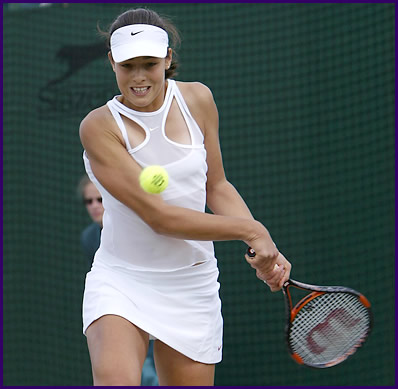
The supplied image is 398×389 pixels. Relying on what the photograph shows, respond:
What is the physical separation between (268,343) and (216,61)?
5.65ft

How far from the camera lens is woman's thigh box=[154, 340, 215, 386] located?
2.80 m

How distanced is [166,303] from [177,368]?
22cm

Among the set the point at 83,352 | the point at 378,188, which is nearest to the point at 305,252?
the point at 378,188

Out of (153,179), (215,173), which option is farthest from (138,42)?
(215,173)

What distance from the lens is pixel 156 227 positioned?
2.65 m

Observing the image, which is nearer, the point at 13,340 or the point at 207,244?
the point at 207,244

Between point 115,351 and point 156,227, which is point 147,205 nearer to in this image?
point 156,227

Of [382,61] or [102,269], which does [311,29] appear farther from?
[102,269]

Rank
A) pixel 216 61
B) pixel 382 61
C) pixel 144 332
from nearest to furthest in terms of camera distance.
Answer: pixel 144 332
pixel 382 61
pixel 216 61

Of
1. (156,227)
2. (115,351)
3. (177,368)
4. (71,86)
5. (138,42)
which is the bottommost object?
(177,368)

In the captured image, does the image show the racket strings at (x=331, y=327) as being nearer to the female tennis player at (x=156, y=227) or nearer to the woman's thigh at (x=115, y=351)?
the female tennis player at (x=156, y=227)

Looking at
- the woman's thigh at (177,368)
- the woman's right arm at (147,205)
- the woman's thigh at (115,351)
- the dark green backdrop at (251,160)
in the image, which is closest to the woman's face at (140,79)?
the woman's right arm at (147,205)

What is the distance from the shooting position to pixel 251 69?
5262 millimetres

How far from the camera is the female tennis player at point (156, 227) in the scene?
2629 millimetres
